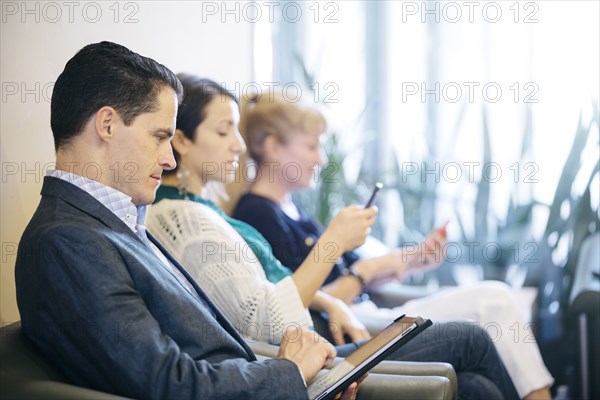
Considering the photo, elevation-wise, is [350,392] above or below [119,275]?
below

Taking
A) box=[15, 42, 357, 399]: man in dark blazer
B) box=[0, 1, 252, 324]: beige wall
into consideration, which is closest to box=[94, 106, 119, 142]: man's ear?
box=[15, 42, 357, 399]: man in dark blazer

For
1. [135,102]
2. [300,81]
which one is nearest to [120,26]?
[135,102]

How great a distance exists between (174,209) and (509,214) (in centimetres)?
188

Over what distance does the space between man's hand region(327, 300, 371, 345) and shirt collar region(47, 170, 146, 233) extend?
895 millimetres

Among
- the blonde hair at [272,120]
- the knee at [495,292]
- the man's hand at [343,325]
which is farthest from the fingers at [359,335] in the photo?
the blonde hair at [272,120]

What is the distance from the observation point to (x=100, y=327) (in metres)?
1.33

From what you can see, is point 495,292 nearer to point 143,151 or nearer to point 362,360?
point 362,360

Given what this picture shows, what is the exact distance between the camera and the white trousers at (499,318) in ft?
8.14

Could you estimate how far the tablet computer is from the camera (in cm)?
158

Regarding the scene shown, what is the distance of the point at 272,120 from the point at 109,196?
4.17 feet

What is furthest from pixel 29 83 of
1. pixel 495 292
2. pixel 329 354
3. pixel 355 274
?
pixel 495 292

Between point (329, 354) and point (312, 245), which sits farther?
point (312, 245)

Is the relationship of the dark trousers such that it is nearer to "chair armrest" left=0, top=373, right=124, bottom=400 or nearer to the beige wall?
the beige wall

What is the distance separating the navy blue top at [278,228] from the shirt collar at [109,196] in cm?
99
